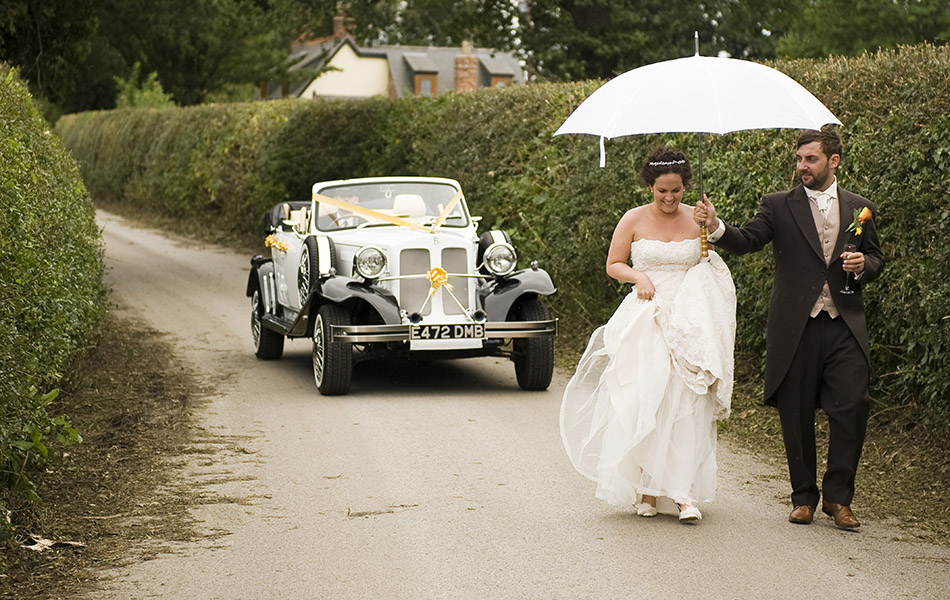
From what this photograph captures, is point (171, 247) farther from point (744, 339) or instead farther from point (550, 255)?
point (744, 339)

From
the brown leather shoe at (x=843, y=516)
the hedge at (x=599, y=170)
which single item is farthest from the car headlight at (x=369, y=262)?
the brown leather shoe at (x=843, y=516)

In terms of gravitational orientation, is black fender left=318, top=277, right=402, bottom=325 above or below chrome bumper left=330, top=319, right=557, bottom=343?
above

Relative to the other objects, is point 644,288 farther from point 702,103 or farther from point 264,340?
point 264,340

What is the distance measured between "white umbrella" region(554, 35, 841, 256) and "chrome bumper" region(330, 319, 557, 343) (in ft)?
12.9

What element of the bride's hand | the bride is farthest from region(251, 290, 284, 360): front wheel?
the bride's hand

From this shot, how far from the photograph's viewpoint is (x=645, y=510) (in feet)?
22.3

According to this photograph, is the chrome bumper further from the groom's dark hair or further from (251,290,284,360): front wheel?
the groom's dark hair

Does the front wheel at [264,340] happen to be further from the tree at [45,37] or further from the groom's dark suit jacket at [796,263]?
the groom's dark suit jacket at [796,263]

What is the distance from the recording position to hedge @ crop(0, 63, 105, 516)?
6289 millimetres

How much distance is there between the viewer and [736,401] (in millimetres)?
10172

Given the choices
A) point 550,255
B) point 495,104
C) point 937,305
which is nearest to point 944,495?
point 937,305

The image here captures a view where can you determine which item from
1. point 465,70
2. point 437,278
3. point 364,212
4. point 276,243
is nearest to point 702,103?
point 437,278

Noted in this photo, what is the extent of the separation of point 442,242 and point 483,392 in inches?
53.6

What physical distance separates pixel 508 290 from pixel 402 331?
3.57 ft
